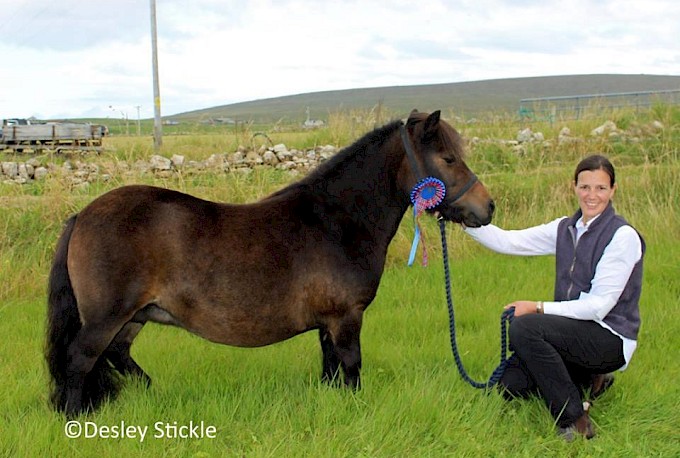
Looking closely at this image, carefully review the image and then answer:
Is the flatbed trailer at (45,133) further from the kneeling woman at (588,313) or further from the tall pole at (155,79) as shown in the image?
the kneeling woman at (588,313)

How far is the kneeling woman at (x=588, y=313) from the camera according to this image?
384 centimetres

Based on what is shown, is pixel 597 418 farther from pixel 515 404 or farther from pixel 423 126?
pixel 423 126

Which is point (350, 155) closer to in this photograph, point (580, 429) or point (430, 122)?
point (430, 122)

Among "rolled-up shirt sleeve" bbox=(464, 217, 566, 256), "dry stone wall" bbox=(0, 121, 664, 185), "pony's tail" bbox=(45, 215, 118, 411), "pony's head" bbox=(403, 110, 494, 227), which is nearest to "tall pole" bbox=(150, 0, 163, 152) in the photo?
"dry stone wall" bbox=(0, 121, 664, 185)

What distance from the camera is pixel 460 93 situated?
3588 inches

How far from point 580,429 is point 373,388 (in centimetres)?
131

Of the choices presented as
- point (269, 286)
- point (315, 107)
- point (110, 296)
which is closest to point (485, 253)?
point (269, 286)

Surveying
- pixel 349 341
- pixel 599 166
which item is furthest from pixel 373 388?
pixel 599 166

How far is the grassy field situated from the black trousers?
214 millimetres

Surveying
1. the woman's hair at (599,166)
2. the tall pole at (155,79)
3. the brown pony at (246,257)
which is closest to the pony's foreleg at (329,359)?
the brown pony at (246,257)

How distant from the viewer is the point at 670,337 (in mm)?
5379

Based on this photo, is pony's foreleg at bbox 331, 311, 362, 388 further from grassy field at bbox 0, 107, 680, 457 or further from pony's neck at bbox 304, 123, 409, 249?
pony's neck at bbox 304, 123, 409, 249

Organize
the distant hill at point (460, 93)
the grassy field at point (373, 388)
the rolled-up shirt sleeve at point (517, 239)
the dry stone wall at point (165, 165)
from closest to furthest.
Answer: the grassy field at point (373, 388), the rolled-up shirt sleeve at point (517, 239), the dry stone wall at point (165, 165), the distant hill at point (460, 93)

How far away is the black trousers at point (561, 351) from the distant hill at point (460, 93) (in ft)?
226
